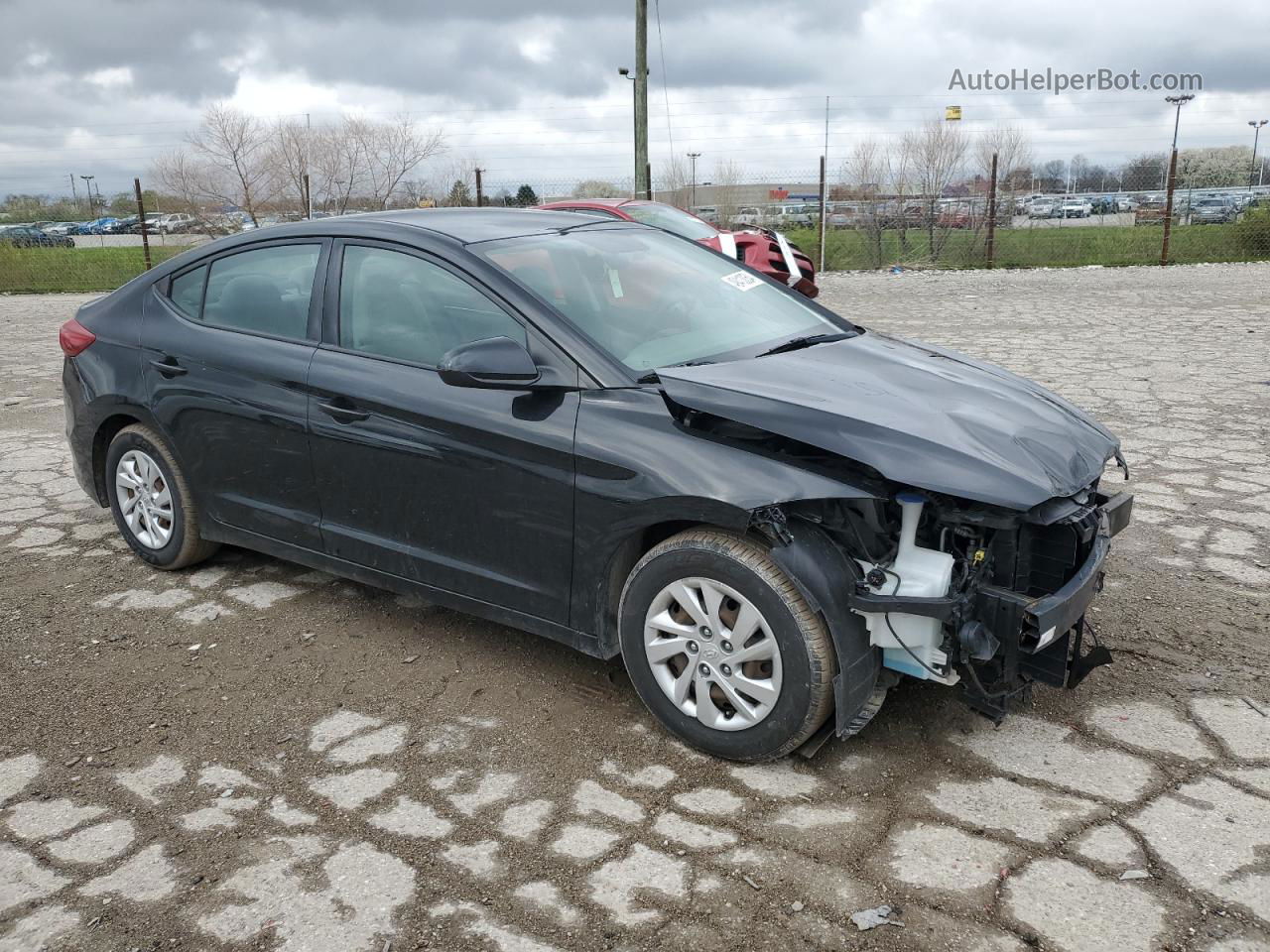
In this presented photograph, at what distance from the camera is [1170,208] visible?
1758cm

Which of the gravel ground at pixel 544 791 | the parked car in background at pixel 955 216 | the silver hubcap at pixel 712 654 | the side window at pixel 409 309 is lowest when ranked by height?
the gravel ground at pixel 544 791

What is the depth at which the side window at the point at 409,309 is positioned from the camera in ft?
11.4

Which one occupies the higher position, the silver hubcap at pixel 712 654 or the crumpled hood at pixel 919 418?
the crumpled hood at pixel 919 418

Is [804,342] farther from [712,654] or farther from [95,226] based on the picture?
[95,226]

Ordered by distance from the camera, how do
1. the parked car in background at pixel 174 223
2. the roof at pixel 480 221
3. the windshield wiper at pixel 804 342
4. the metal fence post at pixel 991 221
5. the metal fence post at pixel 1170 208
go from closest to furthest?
the windshield wiper at pixel 804 342 < the roof at pixel 480 221 < the metal fence post at pixel 1170 208 < the metal fence post at pixel 991 221 < the parked car in background at pixel 174 223

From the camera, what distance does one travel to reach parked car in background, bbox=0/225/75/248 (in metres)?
20.1

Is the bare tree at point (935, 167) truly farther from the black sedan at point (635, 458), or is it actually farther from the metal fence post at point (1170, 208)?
the black sedan at point (635, 458)

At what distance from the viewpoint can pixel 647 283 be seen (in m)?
3.76

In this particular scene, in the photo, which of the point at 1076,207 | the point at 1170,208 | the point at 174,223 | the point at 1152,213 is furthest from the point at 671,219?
the point at 174,223

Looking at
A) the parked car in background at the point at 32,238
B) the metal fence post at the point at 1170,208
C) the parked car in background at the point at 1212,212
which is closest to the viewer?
the metal fence post at the point at 1170,208

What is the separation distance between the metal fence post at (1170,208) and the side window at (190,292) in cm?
1703

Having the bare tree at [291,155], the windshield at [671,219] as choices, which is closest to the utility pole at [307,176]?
the bare tree at [291,155]

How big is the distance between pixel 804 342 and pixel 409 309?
4.54ft

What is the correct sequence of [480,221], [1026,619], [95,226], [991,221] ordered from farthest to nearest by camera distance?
1. [95,226]
2. [991,221]
3. [480,221]
4. [1026,619]
